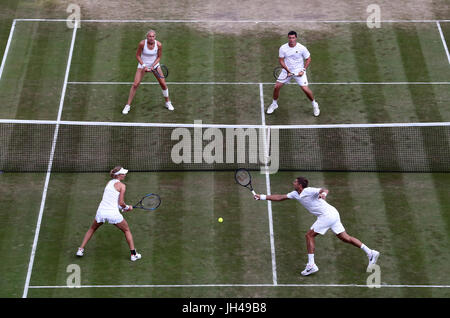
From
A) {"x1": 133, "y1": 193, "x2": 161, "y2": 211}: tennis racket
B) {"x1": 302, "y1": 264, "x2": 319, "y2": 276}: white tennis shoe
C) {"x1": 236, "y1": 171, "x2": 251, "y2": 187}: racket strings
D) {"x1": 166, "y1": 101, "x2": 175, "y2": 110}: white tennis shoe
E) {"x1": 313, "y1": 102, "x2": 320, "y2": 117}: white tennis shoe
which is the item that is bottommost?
{"x1": 302, "y1": 264, "x2": 319, "y2": 276}: white tennis shoe

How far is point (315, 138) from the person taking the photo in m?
25.4

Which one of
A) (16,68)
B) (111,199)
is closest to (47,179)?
(111,199)

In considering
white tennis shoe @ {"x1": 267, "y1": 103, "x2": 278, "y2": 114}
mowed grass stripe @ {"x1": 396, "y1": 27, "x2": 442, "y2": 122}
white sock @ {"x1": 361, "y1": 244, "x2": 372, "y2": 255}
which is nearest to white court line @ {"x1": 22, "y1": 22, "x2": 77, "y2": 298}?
white tennis shoe @ {"x1": 267, "y1": 103, "x2": 278, "y2": 114}

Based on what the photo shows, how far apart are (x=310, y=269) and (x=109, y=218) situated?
14.0ft

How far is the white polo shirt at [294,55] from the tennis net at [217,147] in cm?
153

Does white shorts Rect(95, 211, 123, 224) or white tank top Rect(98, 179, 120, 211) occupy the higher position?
white tank top Rect(98, 179, 120, 211)

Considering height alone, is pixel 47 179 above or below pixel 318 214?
above

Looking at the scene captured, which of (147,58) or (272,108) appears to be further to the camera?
(272,108)

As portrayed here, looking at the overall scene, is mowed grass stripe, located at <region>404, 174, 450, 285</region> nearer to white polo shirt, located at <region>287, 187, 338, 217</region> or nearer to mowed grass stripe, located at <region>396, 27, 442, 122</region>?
white polo shirt, located at <region>287, 187, 338, 217</region>

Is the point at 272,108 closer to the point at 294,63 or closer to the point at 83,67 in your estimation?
the point at 294,63

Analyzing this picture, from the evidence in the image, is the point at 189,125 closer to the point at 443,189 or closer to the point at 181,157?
the point at 181,157

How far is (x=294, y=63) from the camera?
25656 mm

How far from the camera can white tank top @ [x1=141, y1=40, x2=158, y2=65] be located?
2558 centimetres

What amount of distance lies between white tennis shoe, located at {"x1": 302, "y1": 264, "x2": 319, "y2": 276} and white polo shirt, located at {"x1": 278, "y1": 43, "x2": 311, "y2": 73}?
6.62m
